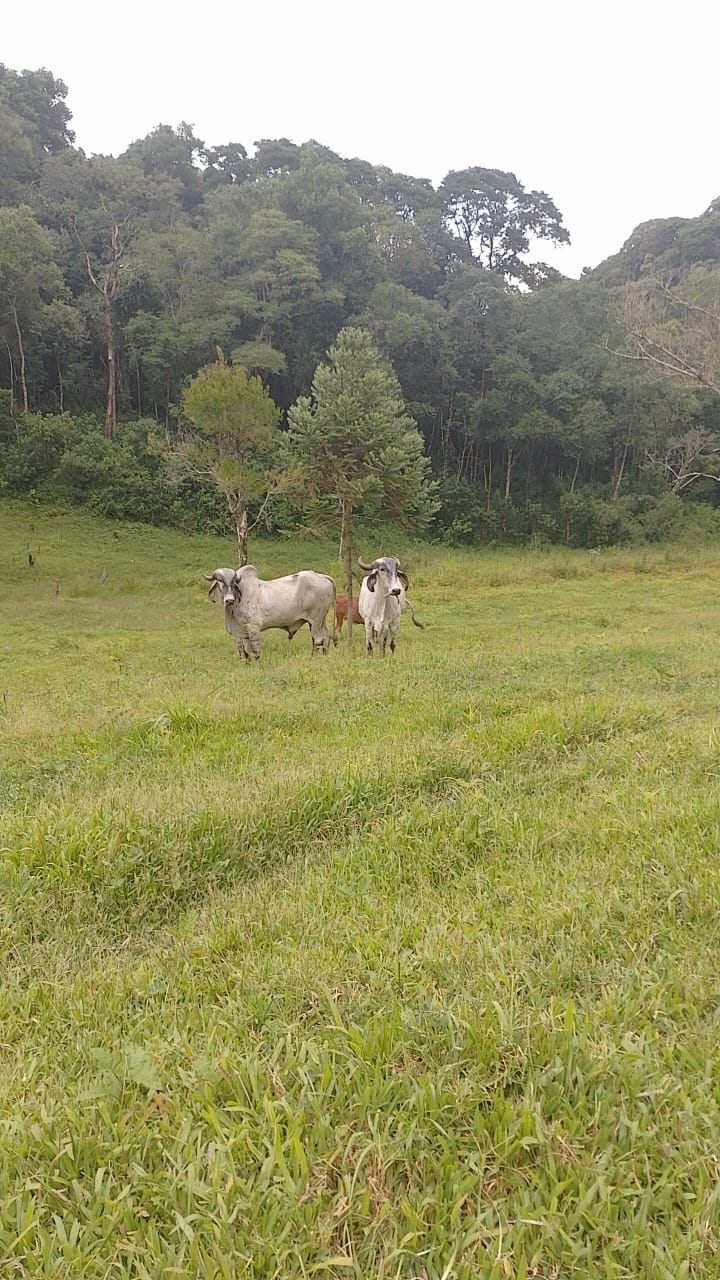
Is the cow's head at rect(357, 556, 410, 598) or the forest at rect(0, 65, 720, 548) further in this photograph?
the forest at rect(0, 65, 720, 548)

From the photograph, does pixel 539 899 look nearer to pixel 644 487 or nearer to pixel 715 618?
pixel 715 618

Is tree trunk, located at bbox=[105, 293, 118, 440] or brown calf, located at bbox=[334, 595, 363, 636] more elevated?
tree trunk, located at bbox=[105, 293, 118, 440]

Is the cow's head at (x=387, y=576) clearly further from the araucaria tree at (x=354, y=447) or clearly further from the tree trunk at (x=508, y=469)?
the tree trunk at (x=508, y=469)

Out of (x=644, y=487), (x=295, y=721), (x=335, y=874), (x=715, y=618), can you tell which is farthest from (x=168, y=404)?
(x=335, y=874)

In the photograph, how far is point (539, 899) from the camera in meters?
2.83

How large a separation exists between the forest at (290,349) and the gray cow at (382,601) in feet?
73.6

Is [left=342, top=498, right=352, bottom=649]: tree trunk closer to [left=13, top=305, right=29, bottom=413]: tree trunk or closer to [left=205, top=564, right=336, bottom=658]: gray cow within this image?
[left=205, top=564, right=336, bottom=658]: gray cow

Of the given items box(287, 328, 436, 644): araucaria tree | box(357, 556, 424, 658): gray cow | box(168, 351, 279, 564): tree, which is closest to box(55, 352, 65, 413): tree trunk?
box(168, 351, 279, 564): tree

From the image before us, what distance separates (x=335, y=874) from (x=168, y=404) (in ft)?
141

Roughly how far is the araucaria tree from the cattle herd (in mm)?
1201

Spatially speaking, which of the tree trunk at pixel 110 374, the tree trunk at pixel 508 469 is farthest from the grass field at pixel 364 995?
the tree trunk at pixel 508 469

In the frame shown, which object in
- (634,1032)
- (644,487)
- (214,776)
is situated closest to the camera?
(634,1032)

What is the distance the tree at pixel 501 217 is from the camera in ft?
201

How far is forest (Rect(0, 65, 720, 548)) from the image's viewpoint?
3650cm
